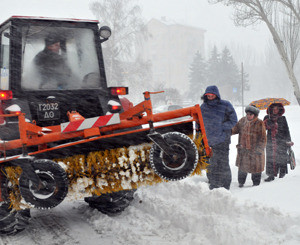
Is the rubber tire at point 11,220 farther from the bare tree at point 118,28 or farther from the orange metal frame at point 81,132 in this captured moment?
the bare tree at point 118,28

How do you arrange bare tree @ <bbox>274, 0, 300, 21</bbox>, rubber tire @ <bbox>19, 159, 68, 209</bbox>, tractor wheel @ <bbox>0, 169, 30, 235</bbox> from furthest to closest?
bare tree @ <bbox>274, 0, 300, 21</bbox>, tractor wheel @ <bbox>0, 169, 30, 235</bbox>, rubber tire @ <bbox>19, 159, 68, 209</bbox>

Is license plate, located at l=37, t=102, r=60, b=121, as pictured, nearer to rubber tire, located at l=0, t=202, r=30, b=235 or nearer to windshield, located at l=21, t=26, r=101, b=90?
windshield, located at l=21, t=26, r=101, b=90

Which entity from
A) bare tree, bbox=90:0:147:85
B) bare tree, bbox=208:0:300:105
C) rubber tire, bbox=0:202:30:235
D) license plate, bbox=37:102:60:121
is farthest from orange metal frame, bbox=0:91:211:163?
bare tree, bbox=90:0:147:85

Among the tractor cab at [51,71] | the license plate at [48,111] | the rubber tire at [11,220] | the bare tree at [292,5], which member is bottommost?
the rubber tire at [11,220]

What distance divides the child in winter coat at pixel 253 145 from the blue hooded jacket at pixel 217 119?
483mm

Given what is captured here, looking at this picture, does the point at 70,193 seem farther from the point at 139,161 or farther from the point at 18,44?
the point at 18,44

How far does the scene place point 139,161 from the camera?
127 inches

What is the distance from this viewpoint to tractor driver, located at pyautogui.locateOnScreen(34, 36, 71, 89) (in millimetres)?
3873

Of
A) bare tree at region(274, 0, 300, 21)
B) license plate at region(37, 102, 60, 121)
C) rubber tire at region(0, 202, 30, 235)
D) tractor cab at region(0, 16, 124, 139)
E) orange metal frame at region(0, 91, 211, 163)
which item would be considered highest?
bare tree at region(274, 0, 300, 21)

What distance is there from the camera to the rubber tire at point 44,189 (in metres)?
2.85

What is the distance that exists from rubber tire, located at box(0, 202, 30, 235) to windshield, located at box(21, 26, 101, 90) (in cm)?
134

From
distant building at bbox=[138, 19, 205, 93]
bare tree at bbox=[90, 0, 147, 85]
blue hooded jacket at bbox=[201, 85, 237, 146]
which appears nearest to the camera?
blue hooded jacket at bbox=[201, 85, 237, 146]

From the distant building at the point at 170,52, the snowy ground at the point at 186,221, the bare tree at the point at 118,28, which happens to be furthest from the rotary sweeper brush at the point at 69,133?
the distant building at the point at 170,52

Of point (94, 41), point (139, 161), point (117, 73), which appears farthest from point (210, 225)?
point (117, 73)
